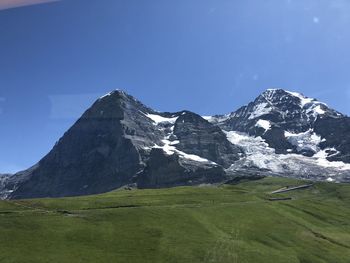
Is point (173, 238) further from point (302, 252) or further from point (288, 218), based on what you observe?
point (288, 218)

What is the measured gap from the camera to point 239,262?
347 ft

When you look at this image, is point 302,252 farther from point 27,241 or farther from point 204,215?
point 27,241

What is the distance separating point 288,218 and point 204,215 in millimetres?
27542

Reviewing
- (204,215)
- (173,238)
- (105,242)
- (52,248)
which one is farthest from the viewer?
(204,215)

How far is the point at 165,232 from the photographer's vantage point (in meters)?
120

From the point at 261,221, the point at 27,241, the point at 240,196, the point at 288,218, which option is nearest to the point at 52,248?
the point at 27,241

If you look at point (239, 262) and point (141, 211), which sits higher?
point (141, 211)

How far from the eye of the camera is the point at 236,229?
13262 centimetres

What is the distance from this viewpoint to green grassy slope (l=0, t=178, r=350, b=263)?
10219 centimetres

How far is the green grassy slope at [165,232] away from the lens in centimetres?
10219

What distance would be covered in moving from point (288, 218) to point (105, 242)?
65.3 m

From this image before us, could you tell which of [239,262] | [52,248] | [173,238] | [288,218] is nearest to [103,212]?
[173,238]

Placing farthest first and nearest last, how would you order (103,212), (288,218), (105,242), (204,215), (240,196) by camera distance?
1. (240,196)
2. (288,218)
3. (204,215)
4. (103,212)
5. (105,242)

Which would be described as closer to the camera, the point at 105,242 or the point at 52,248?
the point at 52,248
